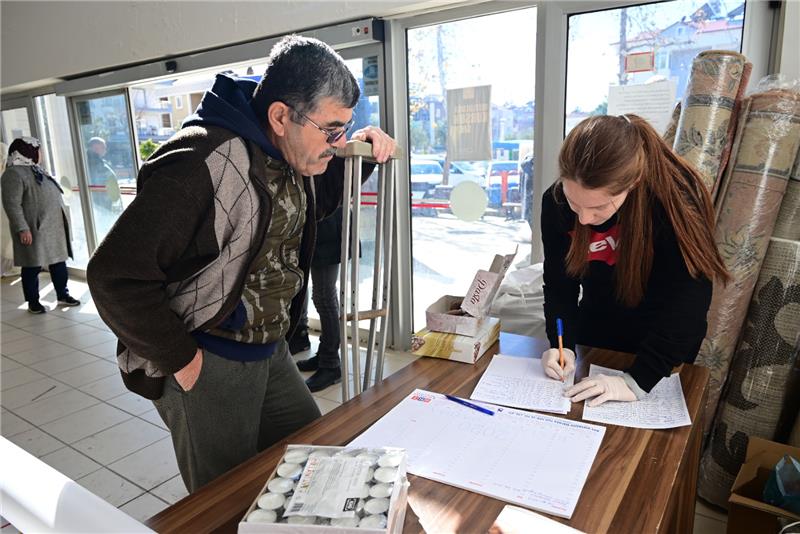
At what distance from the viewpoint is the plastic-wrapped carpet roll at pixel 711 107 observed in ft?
6.37

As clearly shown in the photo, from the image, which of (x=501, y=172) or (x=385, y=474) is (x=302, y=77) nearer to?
(x=385, y=474)

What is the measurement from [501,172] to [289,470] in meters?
2.57

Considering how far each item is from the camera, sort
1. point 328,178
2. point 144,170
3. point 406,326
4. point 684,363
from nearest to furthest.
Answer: point 144,170 < point 684,363 < point 328,178 < point 406,326

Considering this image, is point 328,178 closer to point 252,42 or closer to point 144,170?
point 144,170

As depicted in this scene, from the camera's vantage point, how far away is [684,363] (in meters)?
1.46

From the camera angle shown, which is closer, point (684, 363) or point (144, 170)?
point (144, 170)

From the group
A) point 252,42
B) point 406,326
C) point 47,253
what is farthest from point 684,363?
point 47,253

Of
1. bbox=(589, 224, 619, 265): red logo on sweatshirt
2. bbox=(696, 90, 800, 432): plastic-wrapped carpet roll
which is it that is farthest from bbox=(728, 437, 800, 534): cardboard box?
bbox=(589, 224, 619, 265): red logo on sweatshirt

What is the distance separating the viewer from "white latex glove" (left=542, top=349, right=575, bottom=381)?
4.42 ft

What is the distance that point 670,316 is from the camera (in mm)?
1320

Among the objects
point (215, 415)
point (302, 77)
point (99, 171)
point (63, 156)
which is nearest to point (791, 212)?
point (302, 77)

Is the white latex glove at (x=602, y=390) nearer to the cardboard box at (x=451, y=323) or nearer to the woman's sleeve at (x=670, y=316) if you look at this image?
the woman's sleeve at (x=670, y=316)

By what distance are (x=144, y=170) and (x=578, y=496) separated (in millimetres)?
999

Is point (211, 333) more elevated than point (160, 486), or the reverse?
point (211, 333)
